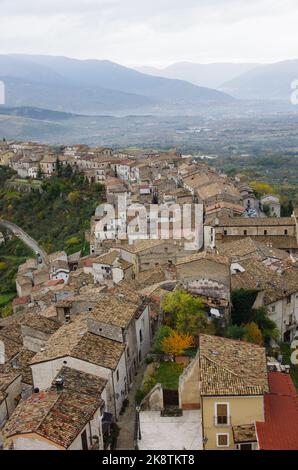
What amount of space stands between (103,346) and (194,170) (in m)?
53.8

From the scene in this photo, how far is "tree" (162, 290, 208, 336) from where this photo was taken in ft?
74.3

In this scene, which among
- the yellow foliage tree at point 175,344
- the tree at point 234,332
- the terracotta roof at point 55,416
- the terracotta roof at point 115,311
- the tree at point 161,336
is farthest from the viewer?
the tree at point 234,332

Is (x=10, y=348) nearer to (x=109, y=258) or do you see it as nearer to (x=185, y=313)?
(x=185, y=313)

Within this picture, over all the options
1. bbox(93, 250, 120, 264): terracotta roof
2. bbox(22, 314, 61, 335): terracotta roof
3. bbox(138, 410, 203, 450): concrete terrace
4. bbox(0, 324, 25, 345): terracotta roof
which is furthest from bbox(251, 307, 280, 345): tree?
bbox(93, 250, 120, 264): terracotta roof

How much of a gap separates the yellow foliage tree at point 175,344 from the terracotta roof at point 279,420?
448 centimetres

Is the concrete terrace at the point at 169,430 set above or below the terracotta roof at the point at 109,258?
above

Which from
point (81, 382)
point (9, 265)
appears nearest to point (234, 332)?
point (81, 382)

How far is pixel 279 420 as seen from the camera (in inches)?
600

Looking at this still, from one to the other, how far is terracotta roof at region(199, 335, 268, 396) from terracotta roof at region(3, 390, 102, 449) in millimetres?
4070

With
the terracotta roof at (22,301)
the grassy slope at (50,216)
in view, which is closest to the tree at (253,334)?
the terracotta roof at (22,301)

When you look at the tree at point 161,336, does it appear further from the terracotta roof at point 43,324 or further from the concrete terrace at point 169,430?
the terracotta roof at point 43,324

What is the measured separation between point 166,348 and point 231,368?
5.30m

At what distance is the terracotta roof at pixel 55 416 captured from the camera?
15.6 metres
